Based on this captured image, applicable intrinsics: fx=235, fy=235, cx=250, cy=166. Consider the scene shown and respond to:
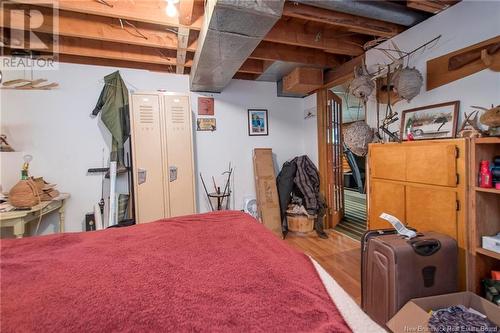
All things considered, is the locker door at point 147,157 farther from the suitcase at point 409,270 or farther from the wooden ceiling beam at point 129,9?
the suitcase at point 409,270

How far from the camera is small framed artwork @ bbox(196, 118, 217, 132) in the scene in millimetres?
3359

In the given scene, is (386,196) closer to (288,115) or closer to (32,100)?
(288,115)

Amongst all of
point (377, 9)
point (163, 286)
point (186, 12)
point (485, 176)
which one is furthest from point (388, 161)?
point (186, 12)

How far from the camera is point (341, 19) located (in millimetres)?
1993

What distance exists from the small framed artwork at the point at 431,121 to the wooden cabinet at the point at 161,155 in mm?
2384

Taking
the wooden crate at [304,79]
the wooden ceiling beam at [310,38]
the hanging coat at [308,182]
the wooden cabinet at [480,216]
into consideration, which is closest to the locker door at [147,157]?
the wooden ceiling beam at [310,38]

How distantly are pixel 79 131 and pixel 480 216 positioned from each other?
3884 mm

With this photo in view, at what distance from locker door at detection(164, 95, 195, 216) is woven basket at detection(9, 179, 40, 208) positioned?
1.23 m

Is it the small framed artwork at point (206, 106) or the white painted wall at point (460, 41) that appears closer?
the white painted wall at point (460, 41)

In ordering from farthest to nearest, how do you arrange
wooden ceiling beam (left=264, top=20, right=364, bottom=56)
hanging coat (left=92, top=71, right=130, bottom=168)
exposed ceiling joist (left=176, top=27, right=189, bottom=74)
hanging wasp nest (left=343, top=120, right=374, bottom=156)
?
1. hanging coat (left=92, top=71, right=130, bottom=168)
2. hanging wasp nest (left=343, top=120, right=374, bottom=156)
3. wooden ceiling beam (left=264, top=20, right=364, bottom=56)
4. exposed ceiling joist (left=176, top=27, right=189, bottom=74)

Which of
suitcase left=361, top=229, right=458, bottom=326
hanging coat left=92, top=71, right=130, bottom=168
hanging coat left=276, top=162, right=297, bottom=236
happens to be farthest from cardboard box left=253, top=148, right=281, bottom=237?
suitcase left=361, top=229, right=458, bottom=326

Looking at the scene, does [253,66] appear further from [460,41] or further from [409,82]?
[460,41]

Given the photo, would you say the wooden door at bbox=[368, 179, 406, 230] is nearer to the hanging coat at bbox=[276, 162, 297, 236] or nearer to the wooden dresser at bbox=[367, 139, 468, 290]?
the wooden dresser at bbox=[367, 139, 468, 290]

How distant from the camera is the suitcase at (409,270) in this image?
4.63ft
